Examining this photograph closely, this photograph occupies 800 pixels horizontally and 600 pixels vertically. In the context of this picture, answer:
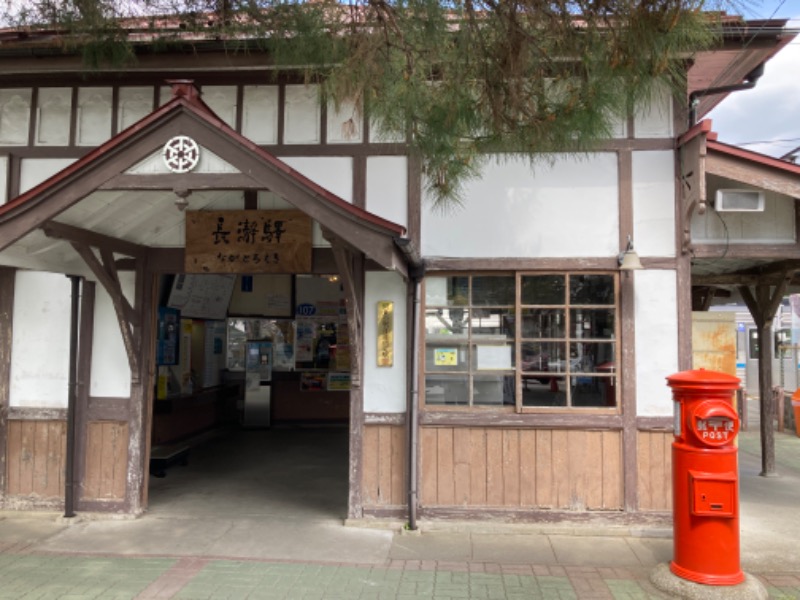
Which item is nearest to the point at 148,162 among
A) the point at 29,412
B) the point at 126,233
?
the point at 126,233

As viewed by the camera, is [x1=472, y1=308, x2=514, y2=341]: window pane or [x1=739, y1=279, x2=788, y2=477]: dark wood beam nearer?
[x1=472, y1=308, x2=514, y2=341]: window pane

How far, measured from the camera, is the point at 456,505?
5.85 meters

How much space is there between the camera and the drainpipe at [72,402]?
6035 millimetres

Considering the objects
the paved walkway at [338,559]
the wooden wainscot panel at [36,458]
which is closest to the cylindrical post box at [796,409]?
the paved walkway at [338,559]

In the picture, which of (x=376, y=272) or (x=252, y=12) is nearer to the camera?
(x=252, y=12)

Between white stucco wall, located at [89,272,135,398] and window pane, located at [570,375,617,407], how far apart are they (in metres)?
4.54

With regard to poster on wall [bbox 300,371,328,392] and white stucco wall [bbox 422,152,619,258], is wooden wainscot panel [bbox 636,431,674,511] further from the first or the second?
poster on wall [bbox 300,371,328,392]

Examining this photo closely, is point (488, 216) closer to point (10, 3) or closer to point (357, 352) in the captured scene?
point (357, 352)

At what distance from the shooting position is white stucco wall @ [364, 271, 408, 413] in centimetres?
596

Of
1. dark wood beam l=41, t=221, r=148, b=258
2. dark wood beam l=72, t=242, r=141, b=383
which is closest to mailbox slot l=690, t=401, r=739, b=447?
dark wood beam l=72, t=242, r=141, b=383

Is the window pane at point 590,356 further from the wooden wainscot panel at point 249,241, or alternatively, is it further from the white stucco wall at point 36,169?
the white stucco wall at point 36,169

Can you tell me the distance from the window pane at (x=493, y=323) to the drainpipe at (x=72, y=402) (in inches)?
158

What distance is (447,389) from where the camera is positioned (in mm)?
6031

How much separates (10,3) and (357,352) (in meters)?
4.41
